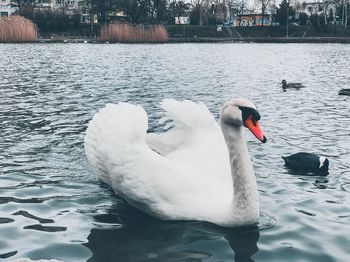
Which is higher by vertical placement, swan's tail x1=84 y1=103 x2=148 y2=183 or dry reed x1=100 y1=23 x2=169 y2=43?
dry reed x1=100 y1=23 x2=169 y2=43

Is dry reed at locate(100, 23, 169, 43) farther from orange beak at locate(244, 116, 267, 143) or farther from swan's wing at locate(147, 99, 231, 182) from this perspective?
orange beak at locate(244, 116, 267, 143)

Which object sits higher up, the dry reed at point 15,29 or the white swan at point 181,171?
the dry reed at point 15,29

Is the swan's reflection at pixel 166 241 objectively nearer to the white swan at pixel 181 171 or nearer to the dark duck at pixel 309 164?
the white swan at pixel 181 171

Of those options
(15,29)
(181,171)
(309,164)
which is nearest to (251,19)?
(15,29)

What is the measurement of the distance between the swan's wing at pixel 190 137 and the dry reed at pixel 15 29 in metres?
49.6

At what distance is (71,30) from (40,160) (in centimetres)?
8968

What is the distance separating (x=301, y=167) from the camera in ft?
29.6

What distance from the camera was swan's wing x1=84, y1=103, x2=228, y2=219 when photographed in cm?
611

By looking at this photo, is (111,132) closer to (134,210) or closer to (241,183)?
(134,210)

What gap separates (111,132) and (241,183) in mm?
1703

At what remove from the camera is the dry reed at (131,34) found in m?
64.9

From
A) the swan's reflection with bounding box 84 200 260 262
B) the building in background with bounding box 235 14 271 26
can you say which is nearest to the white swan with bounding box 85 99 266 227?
the swan's reflection with bounding box 84 200 260 262

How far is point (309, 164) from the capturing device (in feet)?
29.3

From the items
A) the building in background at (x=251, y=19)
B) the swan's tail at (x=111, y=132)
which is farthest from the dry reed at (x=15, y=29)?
the building in background at (x=251, y=19)
